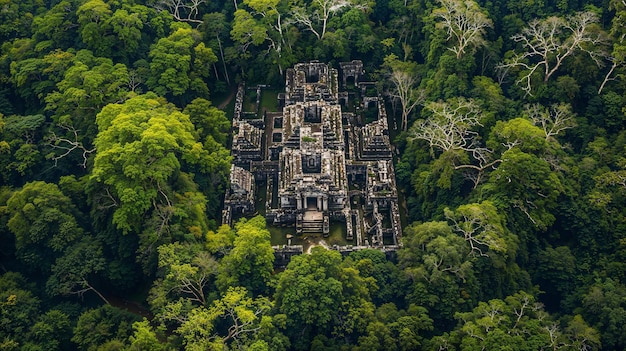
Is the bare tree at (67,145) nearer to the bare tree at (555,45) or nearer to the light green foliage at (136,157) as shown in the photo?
the light green foliage at (136,157)

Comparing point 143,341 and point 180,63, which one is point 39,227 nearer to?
point 143,341

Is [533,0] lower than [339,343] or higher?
higher

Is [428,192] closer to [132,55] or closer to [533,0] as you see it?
[533,0]

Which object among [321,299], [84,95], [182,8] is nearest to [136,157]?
[84,95]

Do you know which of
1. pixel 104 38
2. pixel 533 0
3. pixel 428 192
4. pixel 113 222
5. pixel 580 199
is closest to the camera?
pixel 113 222

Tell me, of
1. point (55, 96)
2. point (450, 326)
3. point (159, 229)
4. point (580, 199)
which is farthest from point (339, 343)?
point (55, 96)

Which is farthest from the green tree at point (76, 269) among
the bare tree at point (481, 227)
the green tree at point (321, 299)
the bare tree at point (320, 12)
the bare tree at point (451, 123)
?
the bare tree at point (320, 12)

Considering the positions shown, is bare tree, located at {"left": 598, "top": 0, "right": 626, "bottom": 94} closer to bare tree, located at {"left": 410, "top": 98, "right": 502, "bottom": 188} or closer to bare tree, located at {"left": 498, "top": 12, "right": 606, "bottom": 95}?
bare tree, located at {"left": 498, "top": 12, "right": 606, "bottom": 95}
